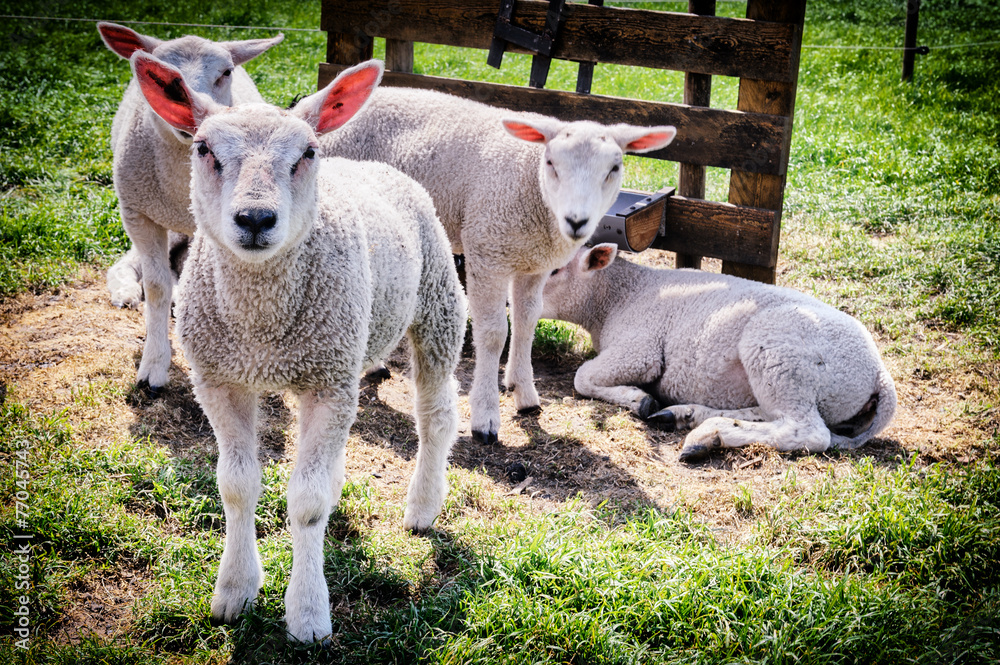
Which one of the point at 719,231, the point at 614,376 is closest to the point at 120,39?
the point at 614,376

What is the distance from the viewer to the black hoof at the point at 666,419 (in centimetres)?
531

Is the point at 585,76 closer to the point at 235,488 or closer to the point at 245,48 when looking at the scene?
the point at 245,48

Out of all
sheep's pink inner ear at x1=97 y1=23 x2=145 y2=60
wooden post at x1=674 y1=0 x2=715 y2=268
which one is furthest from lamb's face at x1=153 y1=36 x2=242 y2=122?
wooden post at x1=674 y1=0 x2=715 y2=268

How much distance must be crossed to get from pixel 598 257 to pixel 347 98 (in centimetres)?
320

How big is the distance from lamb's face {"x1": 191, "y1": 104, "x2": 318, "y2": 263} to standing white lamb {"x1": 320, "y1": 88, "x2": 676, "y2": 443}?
81.5 inches

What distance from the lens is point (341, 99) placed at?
3232 millimetres

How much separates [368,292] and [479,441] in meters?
2.16

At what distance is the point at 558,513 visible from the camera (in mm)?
4039

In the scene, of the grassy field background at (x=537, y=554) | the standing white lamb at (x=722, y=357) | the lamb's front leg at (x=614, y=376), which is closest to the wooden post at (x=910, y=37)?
the grassy field background at (x=537, y=554)

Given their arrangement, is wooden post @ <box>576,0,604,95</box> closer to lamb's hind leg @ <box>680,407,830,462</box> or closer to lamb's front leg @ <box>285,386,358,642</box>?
lamb's hind leg @ <box>680,407,830,462</box>

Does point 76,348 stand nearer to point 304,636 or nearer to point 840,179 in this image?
point 304,636

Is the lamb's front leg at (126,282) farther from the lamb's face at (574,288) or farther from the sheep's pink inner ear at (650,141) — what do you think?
the sheep's pink inner ear at (650,141)

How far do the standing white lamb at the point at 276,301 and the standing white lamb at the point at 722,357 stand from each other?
2495 millimetres

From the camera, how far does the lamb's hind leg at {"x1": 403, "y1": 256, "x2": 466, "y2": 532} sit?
12.4ft
